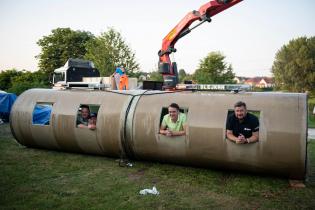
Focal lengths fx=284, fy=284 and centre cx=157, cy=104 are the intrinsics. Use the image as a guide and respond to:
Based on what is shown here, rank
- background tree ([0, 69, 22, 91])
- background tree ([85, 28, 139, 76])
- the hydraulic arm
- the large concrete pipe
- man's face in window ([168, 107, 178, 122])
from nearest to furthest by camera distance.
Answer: the large concrete pipe < man's face in window ([168, 107, 178, 122]) < the hydraulic arm < background tree ([85, 28, 139, 76]) < background tree ([0, 69, 22, 91])

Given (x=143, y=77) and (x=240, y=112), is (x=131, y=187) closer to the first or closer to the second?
(x=240, y=112)

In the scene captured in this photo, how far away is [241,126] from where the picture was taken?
6.41 m

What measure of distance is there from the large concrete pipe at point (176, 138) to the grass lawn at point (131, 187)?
0.34m

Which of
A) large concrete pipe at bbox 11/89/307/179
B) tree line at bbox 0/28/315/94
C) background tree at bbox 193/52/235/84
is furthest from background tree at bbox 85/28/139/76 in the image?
large concrete pipe at bbox 11/89/307/179

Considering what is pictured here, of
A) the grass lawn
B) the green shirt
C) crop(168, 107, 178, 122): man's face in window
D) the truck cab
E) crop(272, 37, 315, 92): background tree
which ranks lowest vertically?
the grass lawn

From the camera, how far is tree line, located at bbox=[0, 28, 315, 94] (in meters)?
35.7

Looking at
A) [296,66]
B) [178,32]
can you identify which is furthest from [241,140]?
[296,66]

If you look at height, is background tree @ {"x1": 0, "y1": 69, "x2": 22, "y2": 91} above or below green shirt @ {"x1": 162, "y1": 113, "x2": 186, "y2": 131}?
above

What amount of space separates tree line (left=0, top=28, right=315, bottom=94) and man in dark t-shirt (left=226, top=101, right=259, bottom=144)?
25.0m

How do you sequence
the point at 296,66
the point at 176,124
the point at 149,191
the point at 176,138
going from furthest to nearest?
the point at 296,66 → the point at 176,124 → the point at 176,138 → the point at 149,191

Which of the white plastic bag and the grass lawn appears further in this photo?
the white plastic bag

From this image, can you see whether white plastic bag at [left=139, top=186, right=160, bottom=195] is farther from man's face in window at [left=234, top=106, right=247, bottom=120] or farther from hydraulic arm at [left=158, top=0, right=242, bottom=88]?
hydraulic arm at [left=158, top=0, right=242, bottom=88]

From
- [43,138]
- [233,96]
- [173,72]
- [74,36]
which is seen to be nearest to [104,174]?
[43,138]

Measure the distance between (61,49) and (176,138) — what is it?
5782cm
